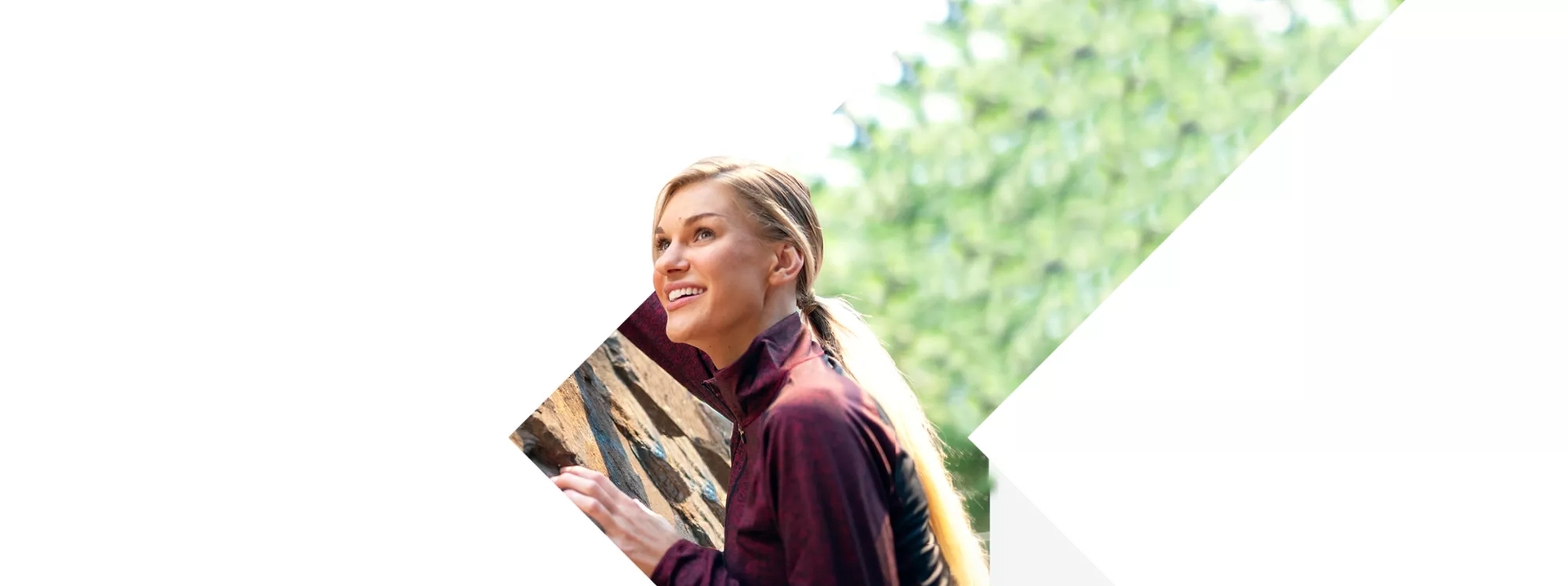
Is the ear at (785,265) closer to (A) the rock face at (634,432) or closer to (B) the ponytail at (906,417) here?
(B) the ponytail at (906,417)

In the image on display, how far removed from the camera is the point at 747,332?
330 centimetres

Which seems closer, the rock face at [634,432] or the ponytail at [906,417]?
the ponytail at [906,417]

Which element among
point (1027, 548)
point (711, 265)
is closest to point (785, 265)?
point (711, 265)

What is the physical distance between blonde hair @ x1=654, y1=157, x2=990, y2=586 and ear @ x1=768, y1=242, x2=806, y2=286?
1cm

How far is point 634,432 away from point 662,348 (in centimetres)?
20

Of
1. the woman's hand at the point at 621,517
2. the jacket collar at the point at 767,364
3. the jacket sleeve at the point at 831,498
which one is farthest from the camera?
the woman's hand at the point at 621,517

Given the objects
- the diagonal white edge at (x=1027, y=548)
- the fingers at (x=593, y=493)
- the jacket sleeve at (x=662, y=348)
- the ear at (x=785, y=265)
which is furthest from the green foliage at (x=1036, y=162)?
the fingers at (x=593, y=493)

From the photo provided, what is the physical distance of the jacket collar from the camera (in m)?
3.25

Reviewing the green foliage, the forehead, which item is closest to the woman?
the forehead

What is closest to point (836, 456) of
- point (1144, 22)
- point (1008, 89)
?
point (1008, 89)

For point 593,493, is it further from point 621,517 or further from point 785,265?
point 785,265

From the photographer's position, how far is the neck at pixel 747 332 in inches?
130

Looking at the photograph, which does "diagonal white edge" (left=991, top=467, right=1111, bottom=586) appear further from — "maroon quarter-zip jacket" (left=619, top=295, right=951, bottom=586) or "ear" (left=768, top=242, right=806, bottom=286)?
"ear" (left=768, top=242, right=806, bottom=286)

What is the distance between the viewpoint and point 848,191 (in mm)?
3404
